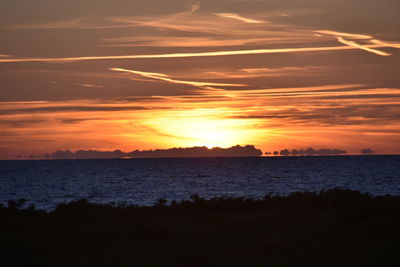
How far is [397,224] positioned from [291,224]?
4218 millimetres

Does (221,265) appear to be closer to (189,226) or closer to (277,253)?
(277,253)

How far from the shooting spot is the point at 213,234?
68.9 ft

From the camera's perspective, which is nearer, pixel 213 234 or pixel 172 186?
pixel 213 234

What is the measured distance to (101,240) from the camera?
20.2m

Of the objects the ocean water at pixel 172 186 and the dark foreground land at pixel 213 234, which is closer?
the dark foreground land at pixel 213 234

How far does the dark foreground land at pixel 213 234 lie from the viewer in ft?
56.4

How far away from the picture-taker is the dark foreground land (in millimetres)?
17203

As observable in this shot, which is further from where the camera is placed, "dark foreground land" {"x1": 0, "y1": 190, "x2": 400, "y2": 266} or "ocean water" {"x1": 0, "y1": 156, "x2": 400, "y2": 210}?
"ocean water" {"x1": 0, "y1": 156, "x2": 400, "y2": 210}

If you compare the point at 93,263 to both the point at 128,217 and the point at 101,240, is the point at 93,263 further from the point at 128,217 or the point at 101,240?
the point at 128,217

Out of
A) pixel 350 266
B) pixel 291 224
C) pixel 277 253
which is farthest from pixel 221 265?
pixel 291 224

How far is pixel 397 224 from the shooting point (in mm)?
22422

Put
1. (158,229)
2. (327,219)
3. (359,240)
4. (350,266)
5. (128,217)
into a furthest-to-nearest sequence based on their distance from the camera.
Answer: (128,217), (327,219), (158,229), (359,240), (350,266)

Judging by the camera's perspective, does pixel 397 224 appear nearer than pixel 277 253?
No

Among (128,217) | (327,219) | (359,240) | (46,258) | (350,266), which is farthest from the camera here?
(128,217)
